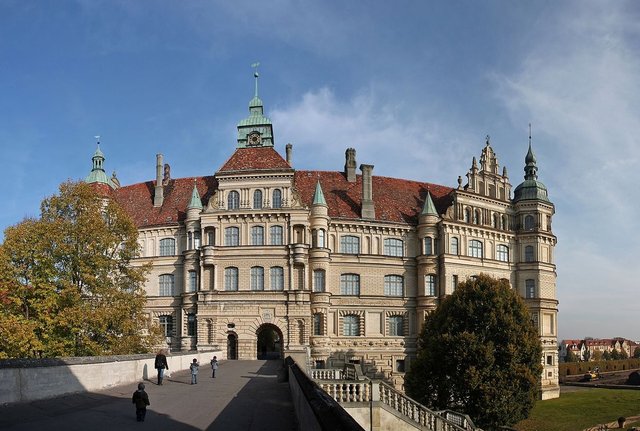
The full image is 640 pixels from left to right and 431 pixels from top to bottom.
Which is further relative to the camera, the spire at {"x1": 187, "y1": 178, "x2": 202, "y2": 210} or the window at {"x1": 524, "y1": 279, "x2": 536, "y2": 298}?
the window at {"x1": 524, "y1": 279, "x2": 536, "y2": 298}

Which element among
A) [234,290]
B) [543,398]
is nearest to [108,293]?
[234,290]

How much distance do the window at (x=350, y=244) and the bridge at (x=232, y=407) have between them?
93.6 ft

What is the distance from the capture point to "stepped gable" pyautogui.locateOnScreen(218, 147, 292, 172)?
60.8 meters

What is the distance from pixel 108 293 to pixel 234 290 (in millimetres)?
19986

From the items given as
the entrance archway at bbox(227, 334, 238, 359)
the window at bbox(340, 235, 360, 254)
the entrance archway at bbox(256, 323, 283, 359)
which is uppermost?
the window at bbox(340, 235, 360, 254)

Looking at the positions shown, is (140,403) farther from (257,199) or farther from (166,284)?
(166,284)

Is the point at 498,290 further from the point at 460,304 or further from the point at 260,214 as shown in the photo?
the point at 260,214

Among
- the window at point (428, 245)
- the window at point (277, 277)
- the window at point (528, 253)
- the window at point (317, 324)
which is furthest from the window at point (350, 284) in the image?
the window at point (528, 253)

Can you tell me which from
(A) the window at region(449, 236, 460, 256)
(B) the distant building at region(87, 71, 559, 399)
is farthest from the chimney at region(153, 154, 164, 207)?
(A) the window at region(449, 236, 460, 256)

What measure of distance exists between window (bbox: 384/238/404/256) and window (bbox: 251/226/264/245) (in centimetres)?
1239

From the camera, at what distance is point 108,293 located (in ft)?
133

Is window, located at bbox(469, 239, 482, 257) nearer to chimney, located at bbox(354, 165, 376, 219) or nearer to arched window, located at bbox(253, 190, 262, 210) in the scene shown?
chimney, located at bbox(354, 165, 376, 219)

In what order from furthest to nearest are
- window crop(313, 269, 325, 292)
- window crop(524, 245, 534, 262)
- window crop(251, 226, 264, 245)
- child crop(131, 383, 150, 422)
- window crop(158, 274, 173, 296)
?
window crop(524, 245, 534, 262) < window crop(158, 274, 173, 296) < window crop(313, 269, 325, 292) < window crop(251, 226, 264, 245) < child crop(131, 383, 150, 422)

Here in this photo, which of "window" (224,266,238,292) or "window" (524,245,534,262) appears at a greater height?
"window" (524,245,534,262)
